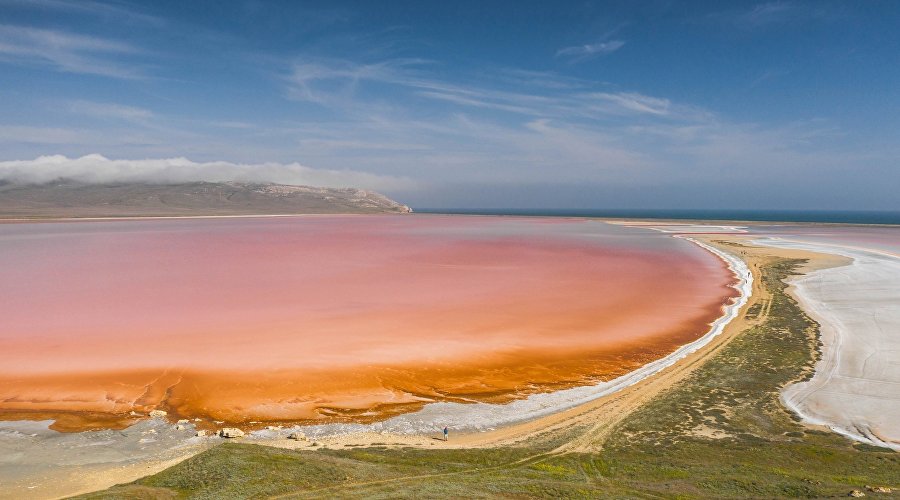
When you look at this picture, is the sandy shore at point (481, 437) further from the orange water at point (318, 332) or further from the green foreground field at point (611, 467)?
the orange water at point (318, 332)

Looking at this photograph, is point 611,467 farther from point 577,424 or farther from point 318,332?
point 318,332

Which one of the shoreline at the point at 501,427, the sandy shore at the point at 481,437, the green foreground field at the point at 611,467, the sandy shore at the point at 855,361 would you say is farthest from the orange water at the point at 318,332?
the sandy shore at the point at 855,361

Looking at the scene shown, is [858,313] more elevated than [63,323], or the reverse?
[858,313]

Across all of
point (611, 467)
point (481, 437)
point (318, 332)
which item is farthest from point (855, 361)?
point (318, 332)

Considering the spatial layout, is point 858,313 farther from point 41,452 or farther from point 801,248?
point 801,248

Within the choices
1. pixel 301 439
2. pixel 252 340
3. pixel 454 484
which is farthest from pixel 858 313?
pixel 252 340

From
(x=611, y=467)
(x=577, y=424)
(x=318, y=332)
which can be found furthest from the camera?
(x=318, y=332)

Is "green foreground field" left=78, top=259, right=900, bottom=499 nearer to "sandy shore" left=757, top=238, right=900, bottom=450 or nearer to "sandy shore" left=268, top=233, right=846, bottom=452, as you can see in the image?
"sandy shore" left=268, top=233, right=846, bottom=452
